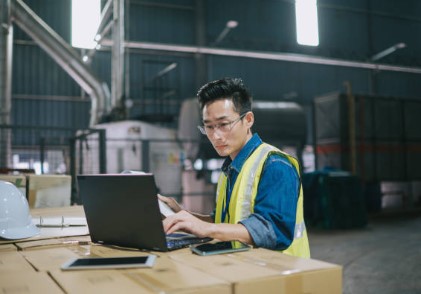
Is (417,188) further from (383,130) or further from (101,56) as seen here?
(101,56)

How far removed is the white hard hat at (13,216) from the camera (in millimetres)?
2232

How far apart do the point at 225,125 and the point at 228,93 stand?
0.56 ft

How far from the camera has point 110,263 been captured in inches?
58.2

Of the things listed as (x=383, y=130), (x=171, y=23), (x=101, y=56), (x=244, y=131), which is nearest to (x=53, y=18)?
(x=101, y=56)

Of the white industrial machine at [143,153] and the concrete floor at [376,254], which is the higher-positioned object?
the white industrial machine at [143,153]

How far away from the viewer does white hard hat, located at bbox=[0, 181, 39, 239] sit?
2232mm

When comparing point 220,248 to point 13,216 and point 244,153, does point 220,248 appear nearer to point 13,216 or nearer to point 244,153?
point 244,153

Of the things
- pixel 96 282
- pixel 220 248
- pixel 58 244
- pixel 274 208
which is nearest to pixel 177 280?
pixel 96 282

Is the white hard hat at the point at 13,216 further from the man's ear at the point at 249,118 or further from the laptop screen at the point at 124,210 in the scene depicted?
the man's ear at the point at 249,118

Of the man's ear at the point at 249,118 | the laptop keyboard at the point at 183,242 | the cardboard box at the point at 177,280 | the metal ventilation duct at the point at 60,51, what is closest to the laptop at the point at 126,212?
the laptop keyboard at the point at 183,242

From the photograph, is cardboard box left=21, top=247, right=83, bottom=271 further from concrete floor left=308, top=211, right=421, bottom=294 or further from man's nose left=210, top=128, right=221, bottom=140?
concrete floor left=308, top=211, right=421, bottom=294

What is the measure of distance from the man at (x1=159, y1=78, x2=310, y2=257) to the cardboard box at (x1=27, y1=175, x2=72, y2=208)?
2.49 metres

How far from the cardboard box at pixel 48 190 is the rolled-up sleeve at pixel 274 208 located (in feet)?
10.1

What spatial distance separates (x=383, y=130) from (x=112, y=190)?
11.4 metres
